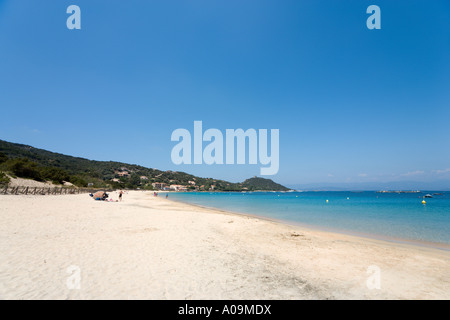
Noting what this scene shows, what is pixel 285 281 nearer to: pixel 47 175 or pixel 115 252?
pixel 115 252

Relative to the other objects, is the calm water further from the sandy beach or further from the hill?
the hill

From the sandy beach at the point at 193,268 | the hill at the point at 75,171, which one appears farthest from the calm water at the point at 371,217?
the hill at the point at 75,171

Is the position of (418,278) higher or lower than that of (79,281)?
lower

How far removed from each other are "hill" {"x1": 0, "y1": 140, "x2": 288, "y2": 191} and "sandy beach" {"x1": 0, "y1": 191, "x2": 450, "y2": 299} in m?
33.5

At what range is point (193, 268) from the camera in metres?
5.73

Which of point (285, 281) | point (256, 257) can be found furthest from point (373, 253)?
point (285, 281)

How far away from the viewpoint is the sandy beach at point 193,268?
4.40 meters

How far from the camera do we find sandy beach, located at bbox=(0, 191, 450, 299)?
173 inches

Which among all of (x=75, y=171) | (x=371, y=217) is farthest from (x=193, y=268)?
(x=75, y=171)

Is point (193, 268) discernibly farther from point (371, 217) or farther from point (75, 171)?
point (75, 171)

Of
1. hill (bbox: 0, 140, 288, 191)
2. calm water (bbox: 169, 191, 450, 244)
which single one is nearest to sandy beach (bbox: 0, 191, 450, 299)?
calm water (bbox: 169, 191, 450, 244)
